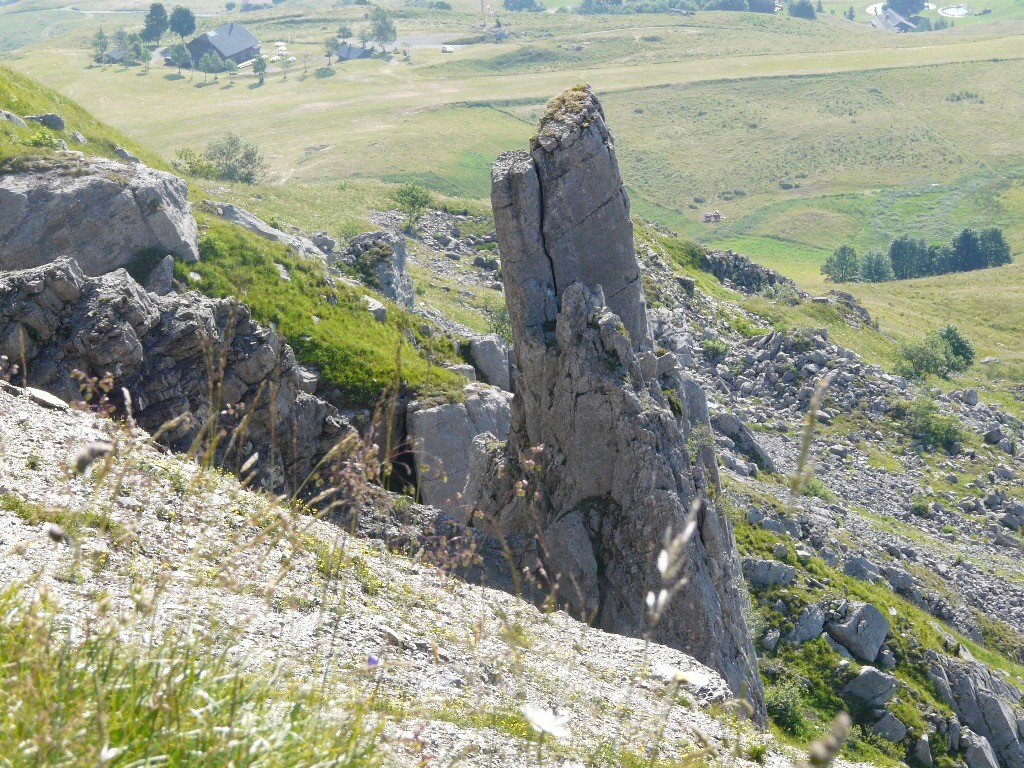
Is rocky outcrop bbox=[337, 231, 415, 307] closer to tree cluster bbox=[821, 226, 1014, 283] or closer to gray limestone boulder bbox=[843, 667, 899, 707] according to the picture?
gray limestone boulder bbox=[843, 667, 899, 707]

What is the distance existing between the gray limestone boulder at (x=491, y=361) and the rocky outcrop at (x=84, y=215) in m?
14.0

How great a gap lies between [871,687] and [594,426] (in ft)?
46.8

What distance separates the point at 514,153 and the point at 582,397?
7.76m

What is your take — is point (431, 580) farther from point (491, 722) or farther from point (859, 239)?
point (859, 239)

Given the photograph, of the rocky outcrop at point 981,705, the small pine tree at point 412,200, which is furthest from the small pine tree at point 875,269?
the rocky outcrop at point 981,705

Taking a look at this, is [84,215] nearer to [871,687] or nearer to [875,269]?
[871,687]

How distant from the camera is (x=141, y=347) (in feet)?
81.5

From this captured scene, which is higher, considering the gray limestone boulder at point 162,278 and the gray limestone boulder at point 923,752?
the gray limestone boulder at point 162,278

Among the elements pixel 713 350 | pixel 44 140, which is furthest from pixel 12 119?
pixel 713 350

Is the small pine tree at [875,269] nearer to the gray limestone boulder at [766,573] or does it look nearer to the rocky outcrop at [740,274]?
the rocky outcrop at [740,274]

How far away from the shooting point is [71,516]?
359 inches

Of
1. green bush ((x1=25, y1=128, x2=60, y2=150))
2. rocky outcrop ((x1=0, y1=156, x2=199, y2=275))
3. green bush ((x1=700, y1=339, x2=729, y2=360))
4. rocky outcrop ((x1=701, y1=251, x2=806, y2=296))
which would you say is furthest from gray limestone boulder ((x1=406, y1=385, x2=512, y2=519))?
rocky outcrop ((x1=701, y1=251, x2=806, y2=296))

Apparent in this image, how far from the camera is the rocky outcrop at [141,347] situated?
2317cm

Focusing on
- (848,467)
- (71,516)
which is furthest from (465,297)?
(71,516)
